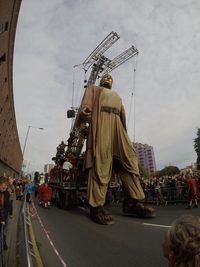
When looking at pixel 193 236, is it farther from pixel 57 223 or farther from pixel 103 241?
pixel 57 223

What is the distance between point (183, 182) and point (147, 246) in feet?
36.7

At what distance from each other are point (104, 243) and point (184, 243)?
12.8ft

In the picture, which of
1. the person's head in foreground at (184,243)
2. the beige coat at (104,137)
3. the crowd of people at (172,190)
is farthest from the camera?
the crowd of people at (172,190)

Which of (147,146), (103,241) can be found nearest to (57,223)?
(103,241)

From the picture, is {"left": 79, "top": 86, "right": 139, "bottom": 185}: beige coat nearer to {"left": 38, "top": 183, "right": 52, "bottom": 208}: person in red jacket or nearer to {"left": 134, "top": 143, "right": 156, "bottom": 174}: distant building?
{"left": 38, "top": 183, "right": 52, "bottom": 208}: person in red jacket

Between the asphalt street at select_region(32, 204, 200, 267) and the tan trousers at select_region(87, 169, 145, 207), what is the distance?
1.73ft

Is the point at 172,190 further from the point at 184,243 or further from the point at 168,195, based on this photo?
the point at 184,243

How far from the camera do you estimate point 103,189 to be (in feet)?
22.9

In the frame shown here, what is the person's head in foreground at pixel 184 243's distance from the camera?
1490 mm

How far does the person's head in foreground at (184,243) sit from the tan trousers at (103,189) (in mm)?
5324

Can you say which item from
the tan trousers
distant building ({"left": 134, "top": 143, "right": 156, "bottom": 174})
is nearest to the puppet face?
the tan trousers

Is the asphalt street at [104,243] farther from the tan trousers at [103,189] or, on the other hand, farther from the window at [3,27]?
the window at [3,27]

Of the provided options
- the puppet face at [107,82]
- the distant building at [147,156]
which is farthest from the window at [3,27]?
the distant building at [147,156]

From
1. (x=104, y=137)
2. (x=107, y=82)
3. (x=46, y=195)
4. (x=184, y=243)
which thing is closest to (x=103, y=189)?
(x=104, y=137)
